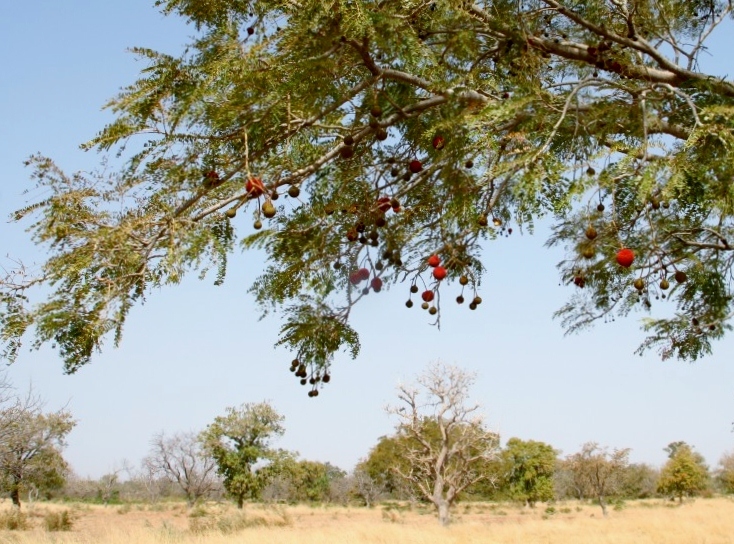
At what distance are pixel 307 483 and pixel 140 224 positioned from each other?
186ft

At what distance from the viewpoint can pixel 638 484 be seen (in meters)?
58.2

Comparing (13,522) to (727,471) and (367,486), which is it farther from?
(727,471)

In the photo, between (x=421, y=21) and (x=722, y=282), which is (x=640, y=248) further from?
(x=421, y=21)

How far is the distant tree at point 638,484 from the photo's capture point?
57.2 meters

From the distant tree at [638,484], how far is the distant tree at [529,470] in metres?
17.6

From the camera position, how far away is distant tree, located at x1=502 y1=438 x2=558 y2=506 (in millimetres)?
42281

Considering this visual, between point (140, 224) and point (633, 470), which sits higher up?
point (140, 224)

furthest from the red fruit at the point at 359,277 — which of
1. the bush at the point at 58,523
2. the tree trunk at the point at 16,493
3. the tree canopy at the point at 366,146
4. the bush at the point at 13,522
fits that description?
the tree trunk at the point at 16,493

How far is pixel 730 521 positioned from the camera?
1881cm

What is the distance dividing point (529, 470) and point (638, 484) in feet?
71.8

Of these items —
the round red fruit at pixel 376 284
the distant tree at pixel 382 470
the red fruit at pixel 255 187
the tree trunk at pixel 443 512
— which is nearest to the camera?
the red fruit at pixel 255 187

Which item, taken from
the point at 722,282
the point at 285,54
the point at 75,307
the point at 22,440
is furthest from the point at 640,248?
the point at 22,440

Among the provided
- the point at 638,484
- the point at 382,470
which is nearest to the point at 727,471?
the point at 638,484

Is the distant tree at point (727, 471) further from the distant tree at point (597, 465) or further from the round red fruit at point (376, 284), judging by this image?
the round red fruit at point (376, 284)
